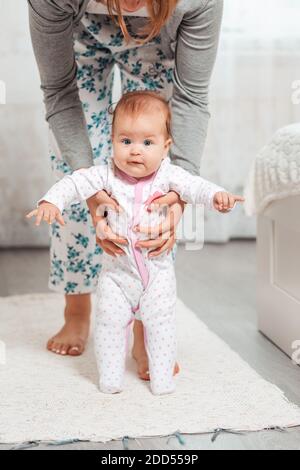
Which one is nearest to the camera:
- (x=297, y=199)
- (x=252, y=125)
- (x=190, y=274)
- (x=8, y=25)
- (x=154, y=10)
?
(x=154, y=10)

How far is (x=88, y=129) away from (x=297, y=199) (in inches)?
18.8

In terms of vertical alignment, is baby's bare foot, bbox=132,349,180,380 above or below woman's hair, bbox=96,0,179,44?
below

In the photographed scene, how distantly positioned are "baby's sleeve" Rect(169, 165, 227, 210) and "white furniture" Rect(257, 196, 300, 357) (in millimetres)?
269

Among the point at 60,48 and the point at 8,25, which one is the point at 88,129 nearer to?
the point at 60,48

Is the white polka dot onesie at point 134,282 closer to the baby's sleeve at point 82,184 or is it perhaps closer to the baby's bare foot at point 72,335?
the baby's sleeve at point 82,184

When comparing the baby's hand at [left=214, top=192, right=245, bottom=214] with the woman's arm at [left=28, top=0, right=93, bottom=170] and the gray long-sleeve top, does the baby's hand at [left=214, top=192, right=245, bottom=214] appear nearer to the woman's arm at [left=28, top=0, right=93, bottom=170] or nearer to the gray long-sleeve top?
the gray long-sleeve top

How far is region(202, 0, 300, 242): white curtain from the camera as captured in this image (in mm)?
2830

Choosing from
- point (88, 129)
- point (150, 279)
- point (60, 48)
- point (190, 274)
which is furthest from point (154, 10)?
point (190, 274)

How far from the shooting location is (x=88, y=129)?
1648 millimetres

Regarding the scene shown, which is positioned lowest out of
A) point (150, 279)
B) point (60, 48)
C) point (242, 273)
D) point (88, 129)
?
point (242, 273)

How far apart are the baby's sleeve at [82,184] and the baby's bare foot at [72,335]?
1.29 feet

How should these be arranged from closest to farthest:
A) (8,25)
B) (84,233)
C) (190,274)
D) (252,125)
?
(84,233)
(190,274)
(8,25)
(252,125)

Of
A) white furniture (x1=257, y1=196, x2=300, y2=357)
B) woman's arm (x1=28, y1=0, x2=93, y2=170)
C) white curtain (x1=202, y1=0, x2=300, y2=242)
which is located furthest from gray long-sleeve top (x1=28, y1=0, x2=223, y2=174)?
white curtain (x1=202, y1=0, x2=300, y2=242)

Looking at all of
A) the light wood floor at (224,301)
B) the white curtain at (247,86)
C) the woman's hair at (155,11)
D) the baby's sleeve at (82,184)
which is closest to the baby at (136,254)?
the baby's sleeve at (82,184)
